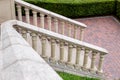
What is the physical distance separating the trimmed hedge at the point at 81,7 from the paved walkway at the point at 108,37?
0.33 metres

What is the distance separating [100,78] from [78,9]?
→ 5.97 meters

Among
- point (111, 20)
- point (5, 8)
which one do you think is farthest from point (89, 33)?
point (5, 8)

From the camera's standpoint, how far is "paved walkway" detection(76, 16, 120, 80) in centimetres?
833

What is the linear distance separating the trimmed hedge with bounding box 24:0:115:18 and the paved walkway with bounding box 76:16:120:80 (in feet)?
1.07

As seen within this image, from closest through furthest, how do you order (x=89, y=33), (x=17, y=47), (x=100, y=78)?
1. (x=17, y=47)
2. (x=100, y=78)
3. (x=89, y=33)

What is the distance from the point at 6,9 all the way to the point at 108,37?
5364 millimetres

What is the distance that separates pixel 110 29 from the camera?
37.3 ft

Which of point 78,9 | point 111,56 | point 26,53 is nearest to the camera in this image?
point 26,53

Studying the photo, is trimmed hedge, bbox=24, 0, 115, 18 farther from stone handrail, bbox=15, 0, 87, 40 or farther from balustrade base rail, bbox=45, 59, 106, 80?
balustrade base rail, bbox=45, 59, 106, 80

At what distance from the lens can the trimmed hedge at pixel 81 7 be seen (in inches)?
466

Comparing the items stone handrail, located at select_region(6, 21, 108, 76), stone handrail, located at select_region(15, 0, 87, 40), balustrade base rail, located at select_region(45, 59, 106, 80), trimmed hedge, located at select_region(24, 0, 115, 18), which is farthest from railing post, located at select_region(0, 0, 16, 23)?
trimmed hedge, located at select_region(24, 0, 115, 18)

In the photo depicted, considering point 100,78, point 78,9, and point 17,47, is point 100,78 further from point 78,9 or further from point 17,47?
point 78,9

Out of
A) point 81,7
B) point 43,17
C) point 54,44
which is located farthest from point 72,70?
point 81,7

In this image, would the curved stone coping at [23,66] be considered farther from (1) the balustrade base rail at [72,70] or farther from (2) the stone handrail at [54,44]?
(1) the balustrade base rail at [72,70]
